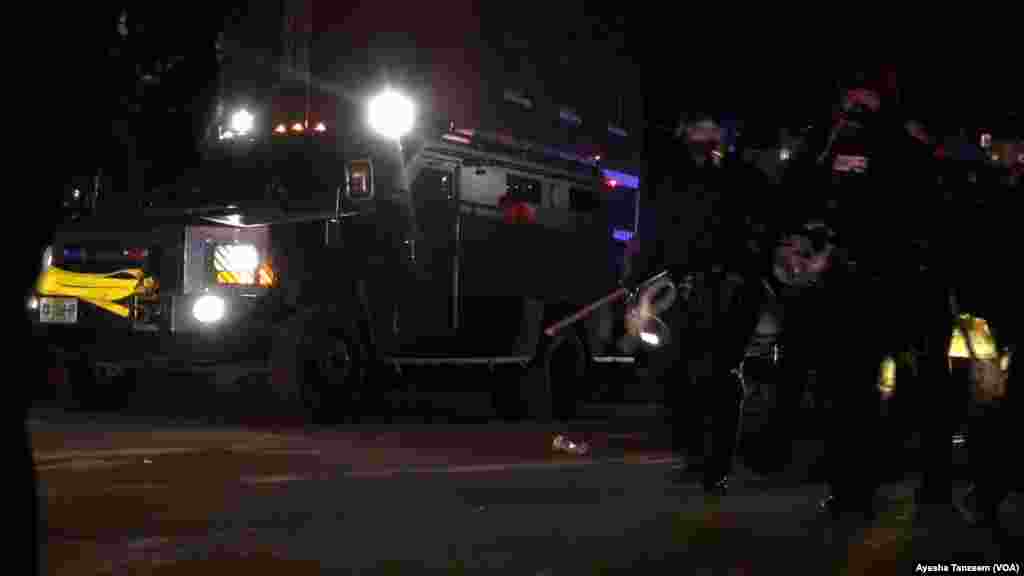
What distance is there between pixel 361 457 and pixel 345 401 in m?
3.29

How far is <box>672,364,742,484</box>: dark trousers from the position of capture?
8117mm

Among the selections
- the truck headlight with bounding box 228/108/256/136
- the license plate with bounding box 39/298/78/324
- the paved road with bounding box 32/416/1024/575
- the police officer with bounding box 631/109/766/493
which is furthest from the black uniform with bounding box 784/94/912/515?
the license plate with bounding box 39/298/78/324

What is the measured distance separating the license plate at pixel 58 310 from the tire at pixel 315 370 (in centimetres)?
227

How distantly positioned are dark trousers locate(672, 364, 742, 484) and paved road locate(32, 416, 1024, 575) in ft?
0.67

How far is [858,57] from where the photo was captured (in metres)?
10.5

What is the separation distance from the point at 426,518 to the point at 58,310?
8114mm

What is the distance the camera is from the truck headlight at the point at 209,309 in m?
13.2

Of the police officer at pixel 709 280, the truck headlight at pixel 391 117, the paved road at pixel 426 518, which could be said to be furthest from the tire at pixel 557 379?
the police officer at pixel 709 280

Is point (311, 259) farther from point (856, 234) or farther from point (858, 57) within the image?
point (856, 234)

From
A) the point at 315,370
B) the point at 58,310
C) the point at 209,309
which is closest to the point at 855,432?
the point at 315,370

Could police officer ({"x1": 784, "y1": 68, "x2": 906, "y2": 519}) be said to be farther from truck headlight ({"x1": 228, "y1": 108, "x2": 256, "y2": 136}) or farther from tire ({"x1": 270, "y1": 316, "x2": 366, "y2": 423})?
truck headlight ({"x1": 228, "y1": 108, "x2": 256, "y2": 136})

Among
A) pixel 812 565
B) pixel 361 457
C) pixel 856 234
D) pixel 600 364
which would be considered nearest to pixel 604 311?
pixel 600 364

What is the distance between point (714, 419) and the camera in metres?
8.16

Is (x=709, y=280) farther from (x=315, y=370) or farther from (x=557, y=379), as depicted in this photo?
(x=557, y=379)
